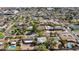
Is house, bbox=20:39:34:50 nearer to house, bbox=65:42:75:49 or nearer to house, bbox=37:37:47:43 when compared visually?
house, bbox=37:37:47:43

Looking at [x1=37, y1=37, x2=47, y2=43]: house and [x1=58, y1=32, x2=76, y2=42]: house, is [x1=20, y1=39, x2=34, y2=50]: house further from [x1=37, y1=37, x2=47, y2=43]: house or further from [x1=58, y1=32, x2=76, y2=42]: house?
[x1=58, y1=32, x2=76, y2=42]: house

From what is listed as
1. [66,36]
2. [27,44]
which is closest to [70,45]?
[66,36]

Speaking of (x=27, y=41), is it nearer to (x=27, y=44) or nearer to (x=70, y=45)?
(x=27, y=44)

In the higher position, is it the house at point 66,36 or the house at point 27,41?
the house at point 66,36

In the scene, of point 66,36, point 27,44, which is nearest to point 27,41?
point 27,44

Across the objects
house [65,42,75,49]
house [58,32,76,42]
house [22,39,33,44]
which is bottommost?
house [65,42,75,49]

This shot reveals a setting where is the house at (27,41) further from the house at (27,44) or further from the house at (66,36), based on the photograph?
the house at (66,36)

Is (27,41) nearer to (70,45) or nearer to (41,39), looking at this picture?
(41,39)

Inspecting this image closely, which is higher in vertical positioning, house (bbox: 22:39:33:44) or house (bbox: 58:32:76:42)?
house (bbox: 58:32:76:42)

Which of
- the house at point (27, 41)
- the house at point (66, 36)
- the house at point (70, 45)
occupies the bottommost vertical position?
the house at point (70, 45)

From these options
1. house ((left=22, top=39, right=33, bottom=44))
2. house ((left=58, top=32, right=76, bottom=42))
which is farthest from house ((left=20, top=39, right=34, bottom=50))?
house ((left=58, top=32, right=76, bottom=42))

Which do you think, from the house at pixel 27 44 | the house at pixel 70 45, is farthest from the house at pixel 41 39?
the house at pixel 70 45
